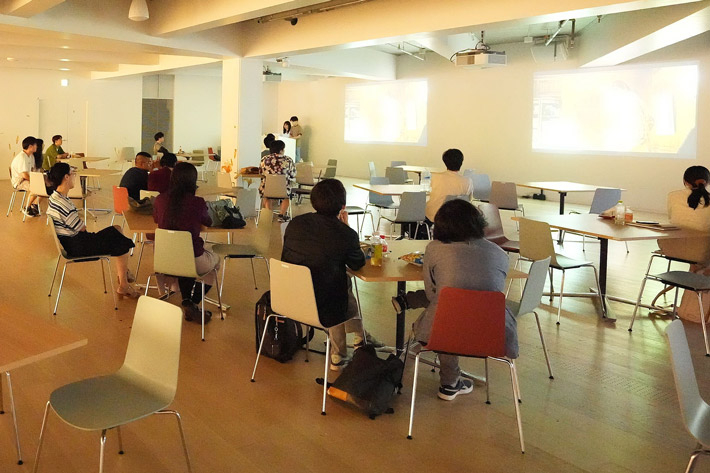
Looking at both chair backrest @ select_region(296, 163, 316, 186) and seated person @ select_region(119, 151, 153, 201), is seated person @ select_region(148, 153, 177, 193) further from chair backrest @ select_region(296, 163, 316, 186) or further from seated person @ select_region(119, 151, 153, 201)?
chair backrest @ select_region(296, 163, 316, 186)

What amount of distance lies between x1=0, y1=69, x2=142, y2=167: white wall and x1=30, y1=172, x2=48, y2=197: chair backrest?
30.5 feet

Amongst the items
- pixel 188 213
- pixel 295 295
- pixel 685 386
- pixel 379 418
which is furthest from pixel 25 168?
pixel 685 386

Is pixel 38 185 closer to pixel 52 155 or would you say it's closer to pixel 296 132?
pixel 52 155

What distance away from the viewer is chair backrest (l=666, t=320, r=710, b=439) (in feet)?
7.98

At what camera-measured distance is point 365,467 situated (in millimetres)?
3096

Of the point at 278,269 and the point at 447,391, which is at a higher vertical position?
the point at 278,269

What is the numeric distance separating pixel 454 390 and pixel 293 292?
107 cm

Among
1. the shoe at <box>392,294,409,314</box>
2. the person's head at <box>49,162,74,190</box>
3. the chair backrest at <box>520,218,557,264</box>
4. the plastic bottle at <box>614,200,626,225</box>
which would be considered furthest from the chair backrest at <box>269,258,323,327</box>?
the plastic bottle at <box>614,200,626,225</box>

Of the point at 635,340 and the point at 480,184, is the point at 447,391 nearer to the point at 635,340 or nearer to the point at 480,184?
the point at 635,340

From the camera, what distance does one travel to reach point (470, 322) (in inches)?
130

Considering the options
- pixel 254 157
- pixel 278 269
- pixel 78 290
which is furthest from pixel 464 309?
pixel 254 157

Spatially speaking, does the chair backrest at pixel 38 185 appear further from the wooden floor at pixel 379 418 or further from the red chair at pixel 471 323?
the red chair at pixel 471 323

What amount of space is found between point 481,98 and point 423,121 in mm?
1959

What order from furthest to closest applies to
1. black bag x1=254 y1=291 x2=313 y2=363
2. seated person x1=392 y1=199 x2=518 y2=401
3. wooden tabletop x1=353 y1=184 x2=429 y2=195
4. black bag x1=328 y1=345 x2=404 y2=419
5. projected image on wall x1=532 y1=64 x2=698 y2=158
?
projected image on wall x1=532 y1=64 x2=698 y2=158 → wooden tabletop x1=353 y1=184 x2=429 y2=195 → black bag x1=254 y1=291 x2=313 y2=363 → black bag x1=328 y1=345 x2=404 y2=419 → seated person x1=392 y1=199 x2=518 y2=401
